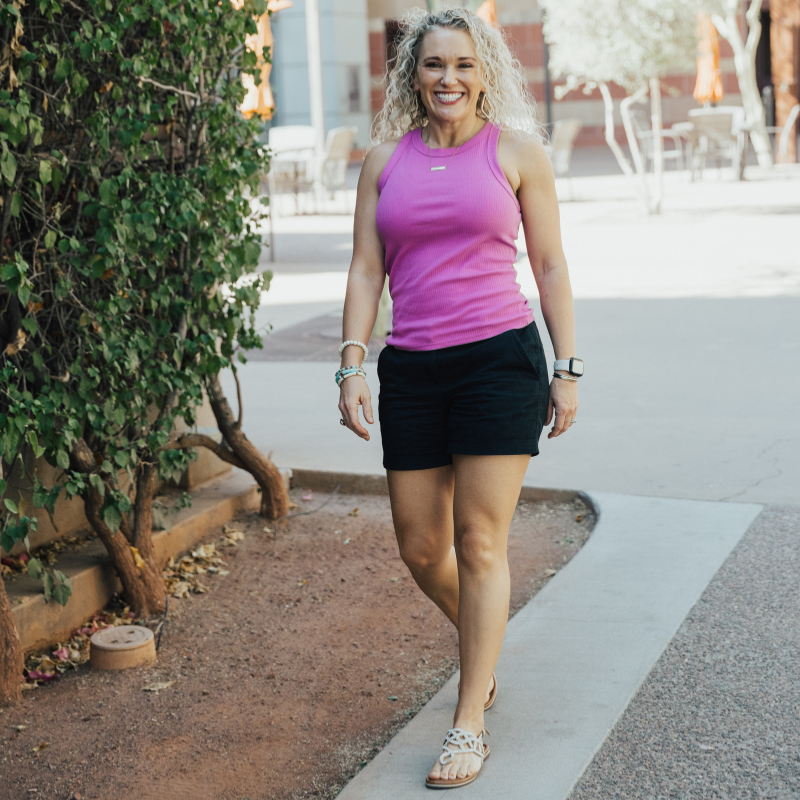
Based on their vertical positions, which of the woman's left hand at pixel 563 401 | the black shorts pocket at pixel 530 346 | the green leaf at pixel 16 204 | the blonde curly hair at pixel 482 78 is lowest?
the woman's left hand at pixel 563 401

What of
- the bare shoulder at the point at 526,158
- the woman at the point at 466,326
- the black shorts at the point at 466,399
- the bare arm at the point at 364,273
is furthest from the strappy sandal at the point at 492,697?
the bare shoulder at the point at 526,158

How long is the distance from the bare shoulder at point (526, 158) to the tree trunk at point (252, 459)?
2.05 m

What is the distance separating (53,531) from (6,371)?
1.21 m

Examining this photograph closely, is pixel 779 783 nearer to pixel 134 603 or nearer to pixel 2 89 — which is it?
pixel 134 603

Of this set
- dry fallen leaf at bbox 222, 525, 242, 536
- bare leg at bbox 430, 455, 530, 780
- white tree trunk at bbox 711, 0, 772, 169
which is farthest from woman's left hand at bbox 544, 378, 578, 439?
white tree trunk at bbox 711, 0, 772, 169

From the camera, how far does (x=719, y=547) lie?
174 inches

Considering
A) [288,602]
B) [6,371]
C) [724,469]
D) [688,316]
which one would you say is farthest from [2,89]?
[688,316]

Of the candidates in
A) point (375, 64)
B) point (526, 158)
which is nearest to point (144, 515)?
point (526, 158)

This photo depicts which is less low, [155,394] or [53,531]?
[155,394]

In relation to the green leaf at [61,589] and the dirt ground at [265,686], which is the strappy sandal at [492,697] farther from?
the green leaf at [61,589]

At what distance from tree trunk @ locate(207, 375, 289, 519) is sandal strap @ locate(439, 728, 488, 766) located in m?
2.16

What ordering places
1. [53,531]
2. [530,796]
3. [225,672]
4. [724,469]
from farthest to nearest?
1. [724,469]
2. [53,531]
3. [225,672]
4. [530,796]

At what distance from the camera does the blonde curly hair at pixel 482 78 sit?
2938 millimetres

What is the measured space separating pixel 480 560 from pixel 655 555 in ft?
Result: 5.48
